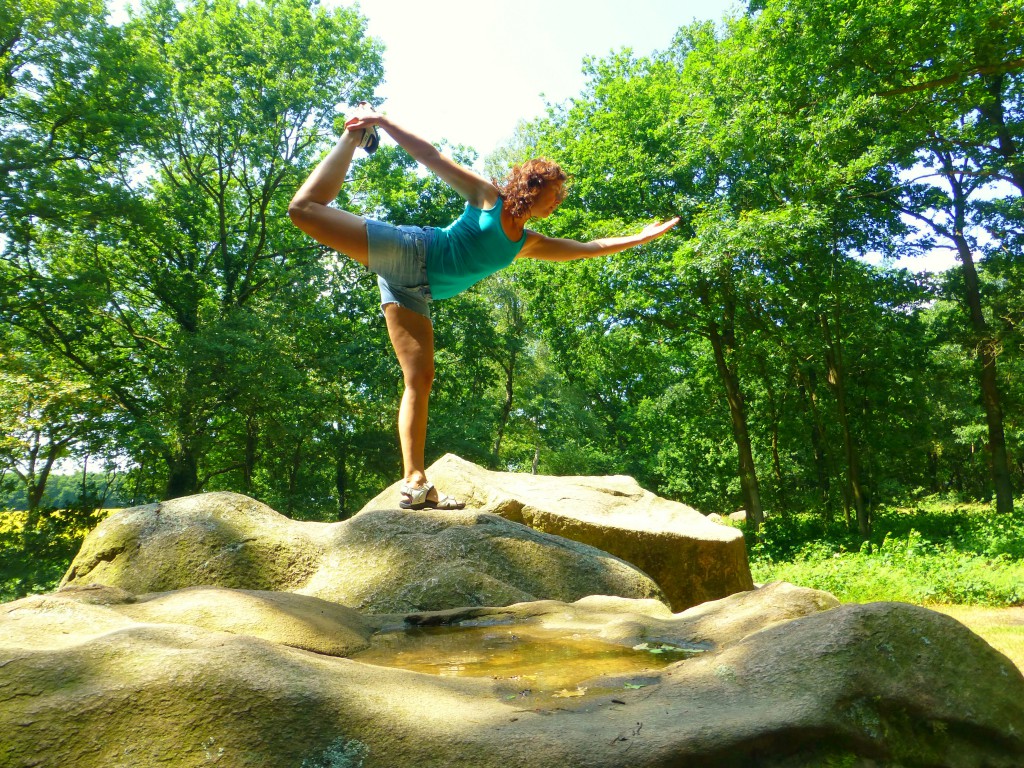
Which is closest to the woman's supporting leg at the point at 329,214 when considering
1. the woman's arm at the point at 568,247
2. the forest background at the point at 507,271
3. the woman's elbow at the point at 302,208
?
the woman's elbow at the point at 302,208

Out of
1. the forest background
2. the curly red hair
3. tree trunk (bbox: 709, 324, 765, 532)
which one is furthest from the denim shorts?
tree trunk (bbox: 709, 324, 765, 532)

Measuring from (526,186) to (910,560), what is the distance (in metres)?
9.56

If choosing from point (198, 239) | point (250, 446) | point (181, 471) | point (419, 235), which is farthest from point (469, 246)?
point (198, 239)

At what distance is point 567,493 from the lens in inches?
301

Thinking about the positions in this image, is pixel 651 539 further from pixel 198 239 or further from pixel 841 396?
pixel 198 239

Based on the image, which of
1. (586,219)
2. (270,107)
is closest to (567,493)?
(586,219)

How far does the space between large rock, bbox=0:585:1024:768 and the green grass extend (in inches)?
307

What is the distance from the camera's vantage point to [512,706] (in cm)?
198

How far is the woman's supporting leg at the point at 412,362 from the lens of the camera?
4242 millimetres

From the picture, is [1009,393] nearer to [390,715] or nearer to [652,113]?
[652,113]

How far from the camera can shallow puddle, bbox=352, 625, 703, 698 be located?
7.65 feet

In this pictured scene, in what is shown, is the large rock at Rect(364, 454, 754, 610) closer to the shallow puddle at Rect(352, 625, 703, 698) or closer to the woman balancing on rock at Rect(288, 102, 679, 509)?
the woman balancing on rock at Rect(288, 102, 679, 509)

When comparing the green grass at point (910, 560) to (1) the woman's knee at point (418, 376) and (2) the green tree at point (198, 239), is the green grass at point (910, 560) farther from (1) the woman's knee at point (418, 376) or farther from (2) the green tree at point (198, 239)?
(2) the green tree at point (198, 239)

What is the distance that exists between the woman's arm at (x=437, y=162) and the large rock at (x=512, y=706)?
8.78ft
